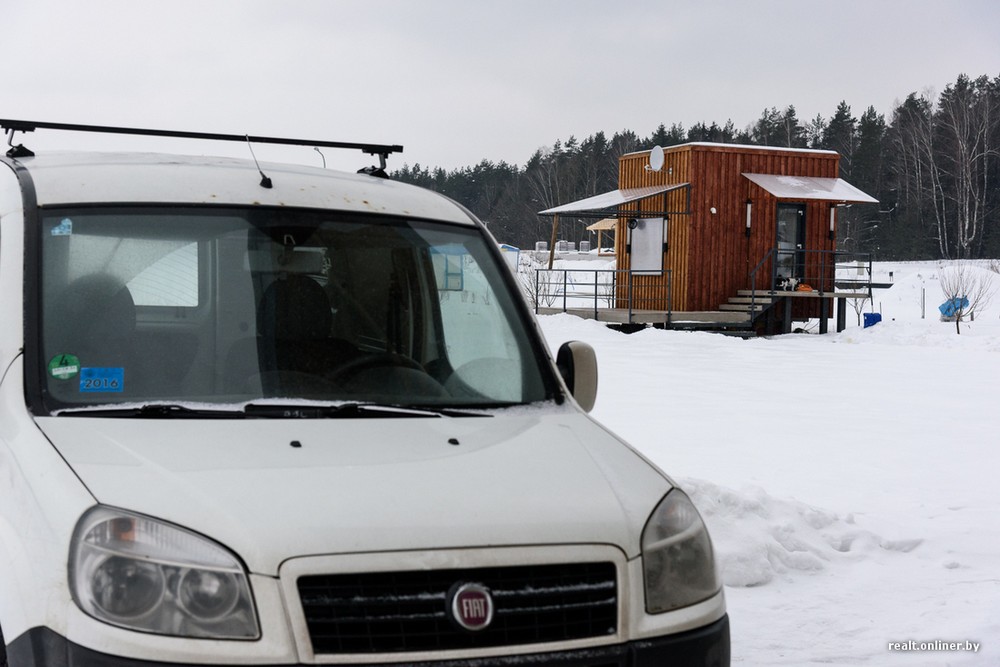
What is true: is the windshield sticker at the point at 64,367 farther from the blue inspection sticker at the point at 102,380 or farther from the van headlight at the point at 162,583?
the van headlight at the point at 162,583

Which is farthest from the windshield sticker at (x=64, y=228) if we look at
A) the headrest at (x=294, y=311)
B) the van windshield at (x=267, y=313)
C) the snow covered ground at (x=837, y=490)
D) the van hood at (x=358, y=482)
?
the snow covered ground at (x=837, y=490)

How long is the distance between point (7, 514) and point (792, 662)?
3009mm

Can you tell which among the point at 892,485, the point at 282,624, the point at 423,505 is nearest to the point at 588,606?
the point at 423,505

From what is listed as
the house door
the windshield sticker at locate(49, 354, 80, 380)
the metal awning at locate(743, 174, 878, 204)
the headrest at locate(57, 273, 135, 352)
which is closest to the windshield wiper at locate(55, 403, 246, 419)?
the windshield sticker at locate(49, 354, 80, 380)

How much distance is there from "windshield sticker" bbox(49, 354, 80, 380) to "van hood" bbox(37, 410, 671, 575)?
0.18 meters

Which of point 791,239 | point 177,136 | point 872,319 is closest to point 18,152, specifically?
point 177,136

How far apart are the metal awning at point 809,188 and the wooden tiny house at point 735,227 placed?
0.10 ft

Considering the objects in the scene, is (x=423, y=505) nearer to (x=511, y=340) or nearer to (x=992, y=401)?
(x=511, y=340)

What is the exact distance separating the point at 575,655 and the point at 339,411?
96cm

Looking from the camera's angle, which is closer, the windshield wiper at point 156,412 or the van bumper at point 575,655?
the van bumper at point 575,655

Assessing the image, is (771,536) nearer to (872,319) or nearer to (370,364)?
(370,364)

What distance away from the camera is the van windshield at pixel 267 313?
10.2ft

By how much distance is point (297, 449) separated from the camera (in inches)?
106

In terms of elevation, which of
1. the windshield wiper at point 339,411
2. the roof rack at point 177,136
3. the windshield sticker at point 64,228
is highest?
the roof rack at point 177,136
